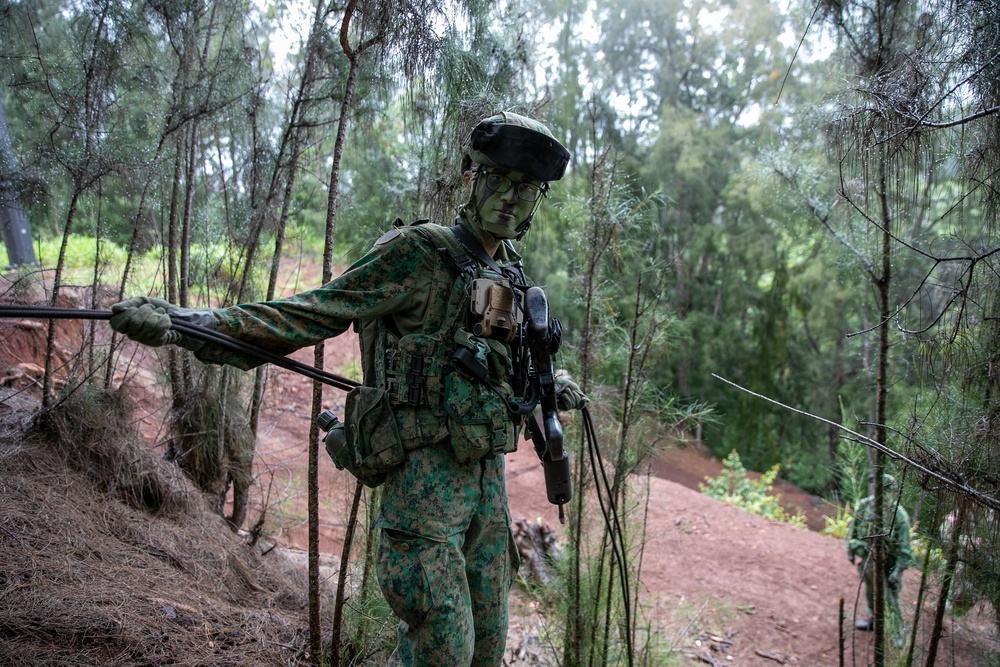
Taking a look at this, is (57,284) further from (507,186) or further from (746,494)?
(746,494)

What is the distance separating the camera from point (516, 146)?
234 centimetres

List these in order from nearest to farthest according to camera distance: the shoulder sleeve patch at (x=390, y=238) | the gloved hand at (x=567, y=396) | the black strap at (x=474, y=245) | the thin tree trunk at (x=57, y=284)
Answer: the shoulder sleeve patch at (x=390, y=238) → the black strap at (x=474, y=245) → the gloved hand at (x=567, y=396) → the thin tree trunk at (x=57, y=284)

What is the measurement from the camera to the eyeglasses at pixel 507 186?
239 centimetres

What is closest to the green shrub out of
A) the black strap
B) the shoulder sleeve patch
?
the black strap

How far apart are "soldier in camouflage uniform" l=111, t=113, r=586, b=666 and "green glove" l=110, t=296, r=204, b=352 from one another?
10cm

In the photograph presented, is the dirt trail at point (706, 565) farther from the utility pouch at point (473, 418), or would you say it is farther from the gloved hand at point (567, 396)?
the utility pouch at point (473, 418)

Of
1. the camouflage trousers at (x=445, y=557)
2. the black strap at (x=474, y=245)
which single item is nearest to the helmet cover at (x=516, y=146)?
the black strap at (x=474, y=245)

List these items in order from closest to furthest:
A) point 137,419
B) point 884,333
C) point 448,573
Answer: point 448,573
point 884,333
point 137,419

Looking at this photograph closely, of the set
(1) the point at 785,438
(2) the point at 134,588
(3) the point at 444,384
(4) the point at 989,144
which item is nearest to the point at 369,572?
(2) the point at 134,588

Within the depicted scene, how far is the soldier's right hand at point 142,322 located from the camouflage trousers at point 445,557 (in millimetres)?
847

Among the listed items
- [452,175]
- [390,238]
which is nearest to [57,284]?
[452,175]

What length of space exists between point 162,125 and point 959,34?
4477mm

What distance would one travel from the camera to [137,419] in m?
4.15

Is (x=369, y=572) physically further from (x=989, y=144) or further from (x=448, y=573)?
(x=989, y=144)
